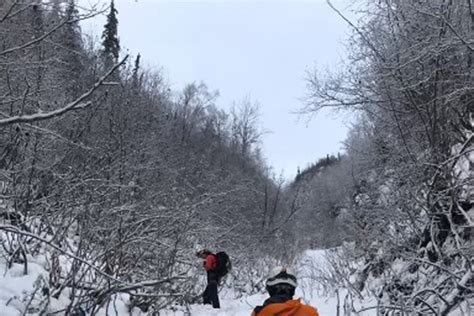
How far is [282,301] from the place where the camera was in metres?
4.40

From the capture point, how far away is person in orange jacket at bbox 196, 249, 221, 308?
13.0m

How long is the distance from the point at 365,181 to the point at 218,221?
9.11m

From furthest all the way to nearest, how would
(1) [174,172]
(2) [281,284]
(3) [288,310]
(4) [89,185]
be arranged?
(1) [174,172]
(4) [89,185]
(2) [281,284]
(3) [288,310]

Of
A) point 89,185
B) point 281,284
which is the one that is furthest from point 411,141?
point 281,284

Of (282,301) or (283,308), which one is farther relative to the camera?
(282,301)

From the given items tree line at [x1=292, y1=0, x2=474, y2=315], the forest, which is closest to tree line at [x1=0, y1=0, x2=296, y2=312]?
the forest

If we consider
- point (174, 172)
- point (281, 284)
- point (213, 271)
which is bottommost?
point (213, 271)

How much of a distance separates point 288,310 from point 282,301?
0.21m

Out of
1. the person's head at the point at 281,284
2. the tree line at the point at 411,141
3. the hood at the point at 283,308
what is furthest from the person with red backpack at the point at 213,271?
the hood at the point at 283,308

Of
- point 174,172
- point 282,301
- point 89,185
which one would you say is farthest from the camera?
point 174,172

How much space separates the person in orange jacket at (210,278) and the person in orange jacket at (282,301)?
8708 millimetres

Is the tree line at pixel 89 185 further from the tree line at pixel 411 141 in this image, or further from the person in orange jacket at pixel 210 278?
the tree line at pixel 411 141

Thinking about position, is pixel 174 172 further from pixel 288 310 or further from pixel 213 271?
pixel 288 310

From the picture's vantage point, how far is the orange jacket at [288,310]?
4180 millimetres
